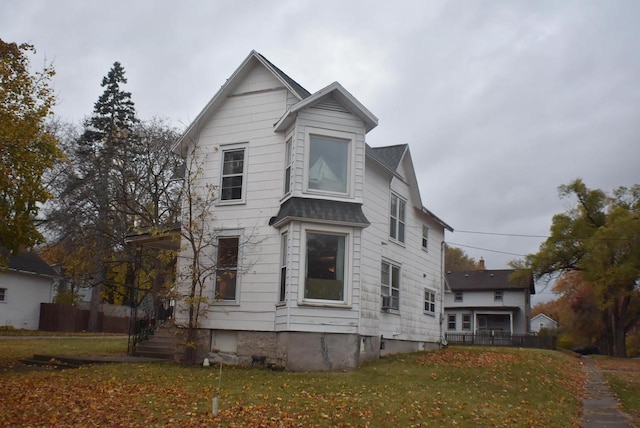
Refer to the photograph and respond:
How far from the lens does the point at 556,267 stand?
4422cm

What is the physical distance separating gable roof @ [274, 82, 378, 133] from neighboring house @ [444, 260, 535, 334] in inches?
1538

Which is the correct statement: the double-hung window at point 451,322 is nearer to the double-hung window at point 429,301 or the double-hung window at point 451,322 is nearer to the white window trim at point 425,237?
the double-hung window at point 429,301

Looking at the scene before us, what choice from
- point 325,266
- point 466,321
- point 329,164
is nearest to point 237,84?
point 329,164

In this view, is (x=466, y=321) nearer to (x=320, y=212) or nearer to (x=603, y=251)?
(x=603, y=251)

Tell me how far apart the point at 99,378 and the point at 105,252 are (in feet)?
77.2

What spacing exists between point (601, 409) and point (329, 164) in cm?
898

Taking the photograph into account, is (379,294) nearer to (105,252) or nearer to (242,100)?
(242,100)

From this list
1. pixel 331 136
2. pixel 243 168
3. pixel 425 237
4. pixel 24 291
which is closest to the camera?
pixel 331 136

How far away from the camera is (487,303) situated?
55344mm

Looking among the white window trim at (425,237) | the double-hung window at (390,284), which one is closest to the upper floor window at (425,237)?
the white window trim at (425,237)

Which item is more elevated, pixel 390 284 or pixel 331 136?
pixel 331 136

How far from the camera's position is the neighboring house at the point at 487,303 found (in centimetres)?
5406

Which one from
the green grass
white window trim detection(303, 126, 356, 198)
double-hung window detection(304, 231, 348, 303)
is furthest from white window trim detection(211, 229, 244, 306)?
the green grass

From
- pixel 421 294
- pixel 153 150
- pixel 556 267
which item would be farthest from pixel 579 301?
pixel 153 150
